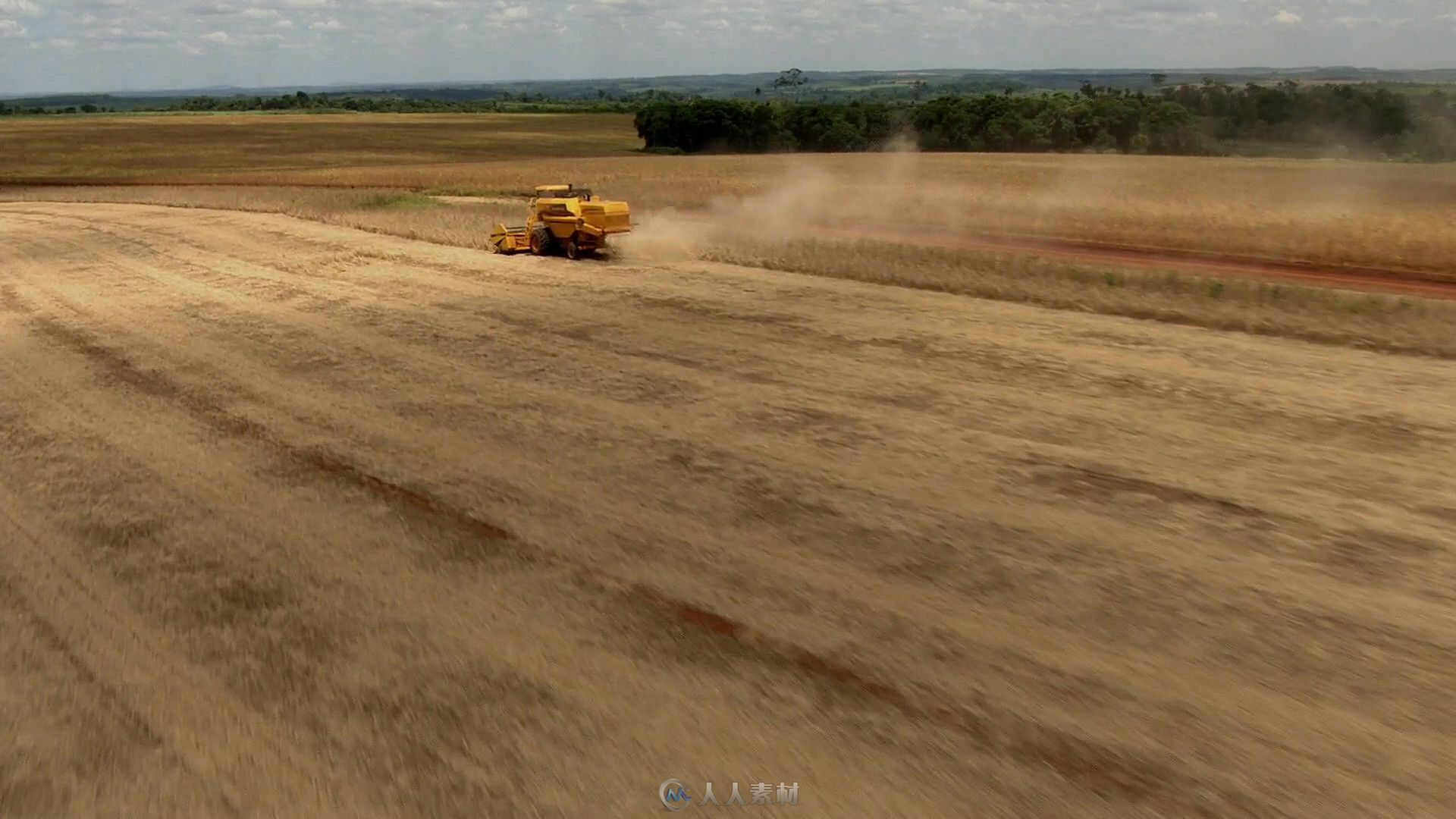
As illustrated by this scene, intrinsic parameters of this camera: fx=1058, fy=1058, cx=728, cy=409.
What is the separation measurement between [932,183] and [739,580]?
36.5 metres

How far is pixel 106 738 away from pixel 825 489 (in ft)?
15.5

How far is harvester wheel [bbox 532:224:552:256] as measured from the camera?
21.0 meters

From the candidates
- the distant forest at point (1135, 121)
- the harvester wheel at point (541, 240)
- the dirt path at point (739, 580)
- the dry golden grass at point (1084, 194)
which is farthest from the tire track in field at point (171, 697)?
the distant forest at point (1135, 121)

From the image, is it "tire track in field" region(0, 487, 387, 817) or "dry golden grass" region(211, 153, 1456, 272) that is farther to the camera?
"dry golden grass" region(211, 153, 1456, 272)

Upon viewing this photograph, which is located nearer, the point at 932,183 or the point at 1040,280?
the point at 1040,280

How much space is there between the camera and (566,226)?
20672 mm

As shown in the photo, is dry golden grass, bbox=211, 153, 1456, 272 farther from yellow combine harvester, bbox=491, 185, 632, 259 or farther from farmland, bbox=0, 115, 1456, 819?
farmland, bbox=0, 115, 1456, 819

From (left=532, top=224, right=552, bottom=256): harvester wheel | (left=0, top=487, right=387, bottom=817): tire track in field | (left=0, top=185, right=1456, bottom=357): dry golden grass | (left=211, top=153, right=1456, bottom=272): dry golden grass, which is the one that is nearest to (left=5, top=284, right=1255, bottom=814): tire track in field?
(left=0, top=487, right=387, bottom=817): tire track in field

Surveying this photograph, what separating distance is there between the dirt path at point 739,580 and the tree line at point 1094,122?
42178 millimetres

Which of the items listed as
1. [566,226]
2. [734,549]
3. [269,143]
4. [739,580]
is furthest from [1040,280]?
[269,143]

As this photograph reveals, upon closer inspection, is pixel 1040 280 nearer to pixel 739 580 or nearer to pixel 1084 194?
pixel 739 580

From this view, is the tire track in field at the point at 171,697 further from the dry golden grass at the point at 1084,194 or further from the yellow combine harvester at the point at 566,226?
the dry golden grass at the point at 1084,194

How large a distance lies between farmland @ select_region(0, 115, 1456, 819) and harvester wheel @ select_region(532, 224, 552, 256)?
3.91 m

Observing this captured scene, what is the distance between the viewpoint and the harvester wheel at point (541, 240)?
21000 millimetres
